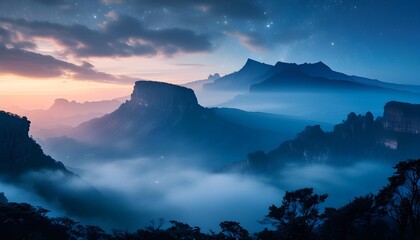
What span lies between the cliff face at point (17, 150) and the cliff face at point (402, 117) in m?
199

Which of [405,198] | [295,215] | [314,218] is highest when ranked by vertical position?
[405,198]

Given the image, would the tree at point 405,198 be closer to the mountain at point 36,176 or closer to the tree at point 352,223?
the tree at point 352,223

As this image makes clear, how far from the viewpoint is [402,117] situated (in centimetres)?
18175

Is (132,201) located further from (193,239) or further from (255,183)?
(193,239)

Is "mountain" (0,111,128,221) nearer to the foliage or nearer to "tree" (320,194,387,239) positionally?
the foliage

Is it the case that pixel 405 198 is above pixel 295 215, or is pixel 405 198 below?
above

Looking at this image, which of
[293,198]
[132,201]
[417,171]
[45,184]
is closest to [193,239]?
[293,198]

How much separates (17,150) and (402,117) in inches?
8259

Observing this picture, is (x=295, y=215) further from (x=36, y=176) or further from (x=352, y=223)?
(x=36, y=176)

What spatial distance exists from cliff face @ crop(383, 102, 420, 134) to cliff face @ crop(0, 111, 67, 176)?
199182 mm

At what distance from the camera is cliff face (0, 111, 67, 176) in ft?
377

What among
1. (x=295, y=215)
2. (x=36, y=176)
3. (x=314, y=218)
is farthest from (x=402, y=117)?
(x=36, y=176)

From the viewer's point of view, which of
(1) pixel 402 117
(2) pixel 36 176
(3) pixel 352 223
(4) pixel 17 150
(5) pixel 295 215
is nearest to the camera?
(5) pixel 295 215

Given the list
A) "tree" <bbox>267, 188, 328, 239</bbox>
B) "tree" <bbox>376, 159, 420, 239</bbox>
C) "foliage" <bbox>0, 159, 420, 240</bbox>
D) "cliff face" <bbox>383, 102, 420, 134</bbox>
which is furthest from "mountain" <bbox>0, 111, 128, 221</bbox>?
"cliff face" <bbox>383, 102, 420, 134</bbox>
